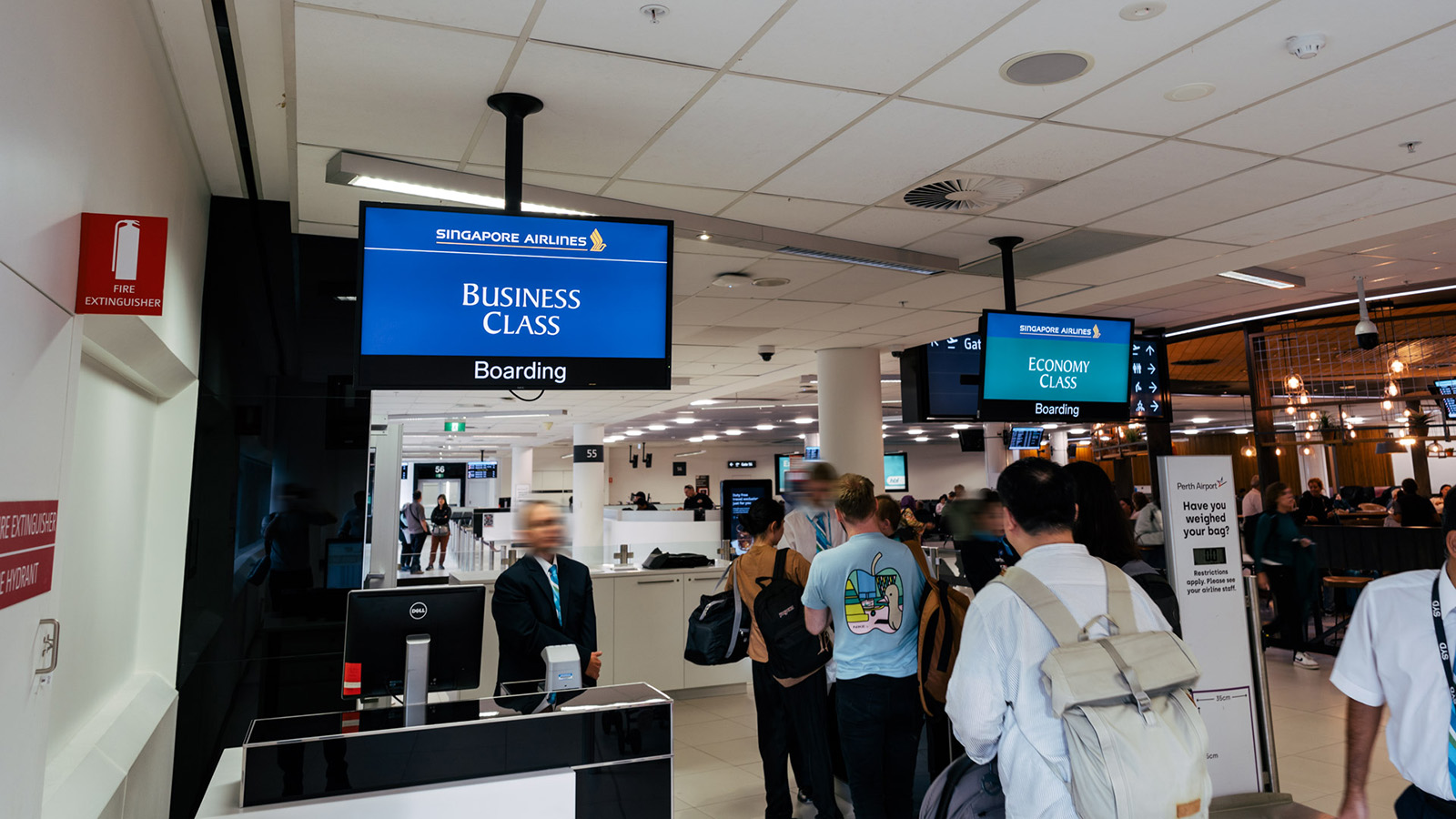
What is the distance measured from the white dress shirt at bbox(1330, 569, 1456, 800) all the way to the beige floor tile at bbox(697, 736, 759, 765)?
3707 mm

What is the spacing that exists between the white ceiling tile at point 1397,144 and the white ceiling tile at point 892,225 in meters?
1.71

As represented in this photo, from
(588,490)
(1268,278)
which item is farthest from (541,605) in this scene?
(588,490)

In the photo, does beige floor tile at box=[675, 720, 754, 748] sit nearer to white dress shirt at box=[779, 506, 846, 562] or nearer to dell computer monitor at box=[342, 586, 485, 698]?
white dress shirt at box=[779, 506, 846, 562]

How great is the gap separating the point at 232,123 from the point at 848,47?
2748 mm

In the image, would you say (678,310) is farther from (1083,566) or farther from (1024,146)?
(1083,566)

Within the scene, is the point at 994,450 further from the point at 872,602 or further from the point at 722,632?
the point at 872,602

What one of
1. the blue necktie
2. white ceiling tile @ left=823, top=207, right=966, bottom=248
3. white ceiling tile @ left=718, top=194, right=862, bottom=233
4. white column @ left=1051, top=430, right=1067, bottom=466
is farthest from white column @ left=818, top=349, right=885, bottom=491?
white column @ left=1051, top=430, right=1067, bottom=466

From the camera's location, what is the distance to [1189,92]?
3.32 metres

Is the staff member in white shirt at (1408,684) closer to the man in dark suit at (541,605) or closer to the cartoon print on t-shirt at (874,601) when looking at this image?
the cartoon print on t-shirt at (874,601)

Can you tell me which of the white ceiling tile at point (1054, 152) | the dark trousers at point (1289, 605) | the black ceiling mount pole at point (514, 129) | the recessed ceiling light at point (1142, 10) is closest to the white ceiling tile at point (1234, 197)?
the white ceiling tile at point (1054, 152)

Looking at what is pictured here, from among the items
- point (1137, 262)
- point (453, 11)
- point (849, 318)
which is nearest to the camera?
point (453, 11)

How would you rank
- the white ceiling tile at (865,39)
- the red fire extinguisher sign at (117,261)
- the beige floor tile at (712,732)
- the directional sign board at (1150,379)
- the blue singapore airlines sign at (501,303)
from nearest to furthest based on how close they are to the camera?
1. the red fire extinguisher sign at (117,261)
2. the white ceiling tile at (865,39)
3. the blue singapore airlines sign at (501,303)
4. the beige floor tile at (712,732)
5. the directional sign board at (1150,379)

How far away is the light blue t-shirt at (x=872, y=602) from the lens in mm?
3531

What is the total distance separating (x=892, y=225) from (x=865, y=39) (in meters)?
2.12
